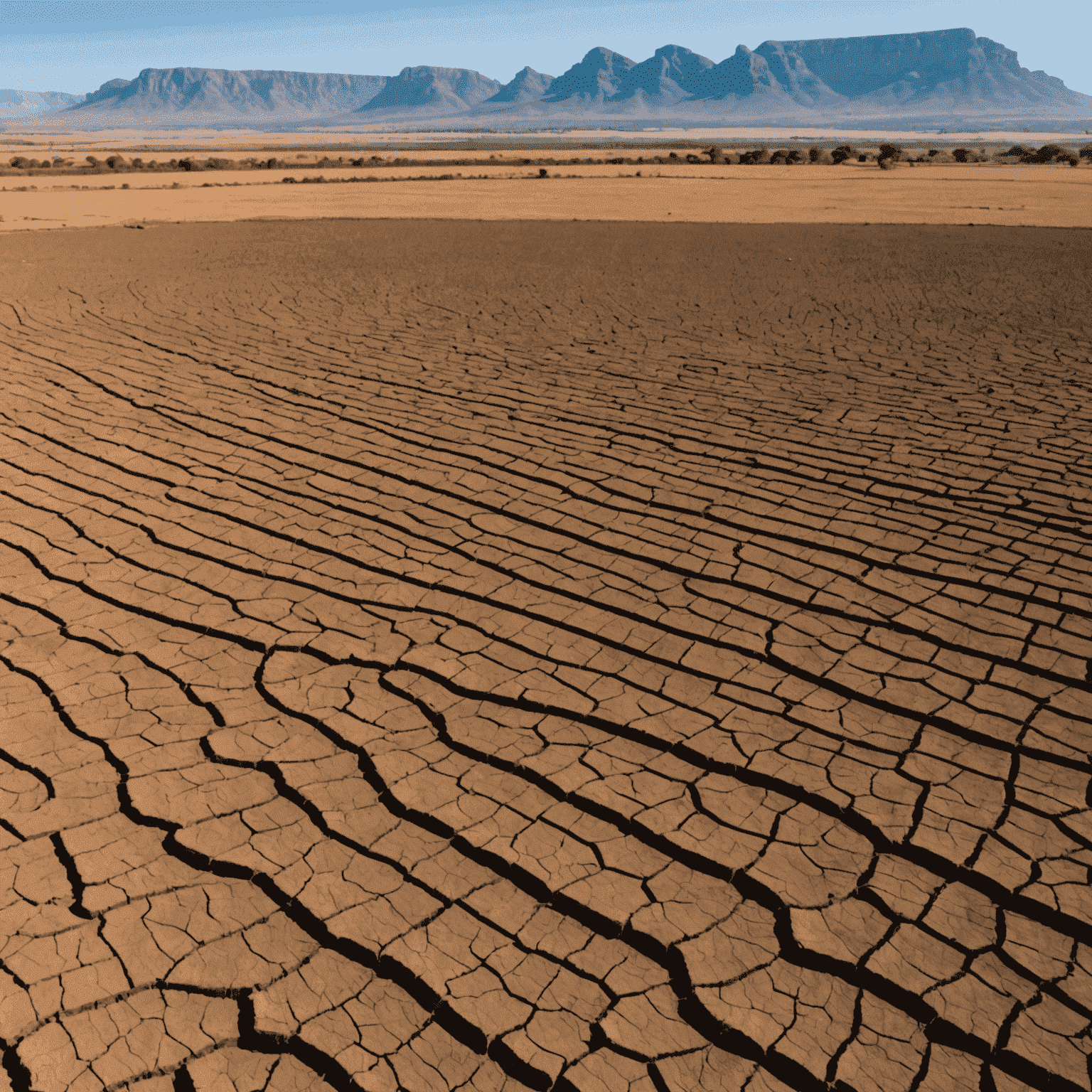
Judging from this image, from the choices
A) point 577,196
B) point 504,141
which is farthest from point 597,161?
point 504,141

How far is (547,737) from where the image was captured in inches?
113

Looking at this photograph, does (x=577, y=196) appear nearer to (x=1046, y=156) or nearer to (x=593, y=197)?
(x=593, y=197)

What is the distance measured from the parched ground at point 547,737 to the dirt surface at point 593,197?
1582 centimetres

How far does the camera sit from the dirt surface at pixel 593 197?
2072 centimetres

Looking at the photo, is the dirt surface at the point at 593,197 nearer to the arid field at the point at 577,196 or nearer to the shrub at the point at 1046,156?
the arid field at the point at 577,196

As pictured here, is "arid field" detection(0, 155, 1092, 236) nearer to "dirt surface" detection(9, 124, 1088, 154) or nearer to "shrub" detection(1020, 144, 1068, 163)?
"shrub" detection(1020, 144, 1068, 163)

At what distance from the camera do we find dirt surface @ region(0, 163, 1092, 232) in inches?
816

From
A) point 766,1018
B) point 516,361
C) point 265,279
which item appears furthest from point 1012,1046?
point 265,279

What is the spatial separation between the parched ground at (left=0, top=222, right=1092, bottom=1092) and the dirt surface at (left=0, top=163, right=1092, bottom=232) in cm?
1582

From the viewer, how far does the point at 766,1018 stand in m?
1.94

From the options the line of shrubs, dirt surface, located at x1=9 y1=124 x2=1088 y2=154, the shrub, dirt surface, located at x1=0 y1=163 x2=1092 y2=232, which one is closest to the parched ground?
dirt surface, located at x1=0 y1=163 x2=1092 y2=232

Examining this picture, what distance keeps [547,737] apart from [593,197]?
25.4 metres

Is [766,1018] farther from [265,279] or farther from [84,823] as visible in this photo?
[265,279]

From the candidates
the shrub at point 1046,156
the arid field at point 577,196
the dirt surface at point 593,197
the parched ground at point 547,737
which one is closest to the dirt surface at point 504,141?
the shrub at point 1046,156
